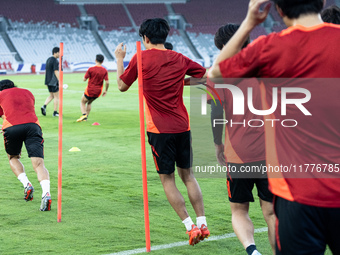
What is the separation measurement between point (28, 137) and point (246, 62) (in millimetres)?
5203

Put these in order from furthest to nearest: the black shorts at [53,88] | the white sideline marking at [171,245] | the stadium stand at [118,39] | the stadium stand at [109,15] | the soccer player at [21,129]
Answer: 1. the stadium stand at [109,15]
2. the stadium stand at [118,39]
3. the black shorts at [53,88]
4. the soccer player at [21,129]
5. the white sideline marking at [171,245]

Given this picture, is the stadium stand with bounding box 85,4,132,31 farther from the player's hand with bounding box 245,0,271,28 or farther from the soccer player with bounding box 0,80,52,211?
the player's hand with bounding box 245,0,271,28

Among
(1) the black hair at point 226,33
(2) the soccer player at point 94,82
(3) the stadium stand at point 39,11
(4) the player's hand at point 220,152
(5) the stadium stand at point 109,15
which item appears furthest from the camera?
(5) the stadium stand at point 109,15

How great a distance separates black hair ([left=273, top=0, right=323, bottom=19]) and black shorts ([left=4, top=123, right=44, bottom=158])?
515 cm

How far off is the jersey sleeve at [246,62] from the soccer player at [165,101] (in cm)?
271

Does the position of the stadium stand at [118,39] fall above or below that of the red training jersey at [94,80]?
below

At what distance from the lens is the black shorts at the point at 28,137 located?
7.10m

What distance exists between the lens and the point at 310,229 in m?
2.46

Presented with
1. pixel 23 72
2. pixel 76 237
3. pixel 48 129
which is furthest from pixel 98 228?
pixel 23 72

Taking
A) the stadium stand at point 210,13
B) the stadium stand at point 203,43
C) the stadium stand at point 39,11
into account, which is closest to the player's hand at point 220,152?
the stadium stand at point 39,11

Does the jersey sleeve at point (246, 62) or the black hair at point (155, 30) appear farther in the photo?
the black hair at point (155, 30)

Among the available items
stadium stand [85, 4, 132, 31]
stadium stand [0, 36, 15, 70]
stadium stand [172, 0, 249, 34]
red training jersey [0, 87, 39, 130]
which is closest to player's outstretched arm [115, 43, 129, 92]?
red training jersey [0, 87, 39, 130]

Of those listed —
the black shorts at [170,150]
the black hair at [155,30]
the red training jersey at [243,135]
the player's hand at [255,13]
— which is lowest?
the black shorts at [170,150]

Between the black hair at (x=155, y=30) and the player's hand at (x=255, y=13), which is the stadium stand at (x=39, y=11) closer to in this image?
the black hair at (x=155, y=30)
